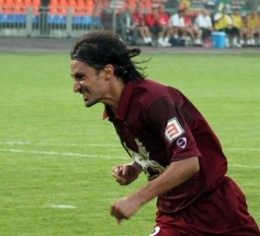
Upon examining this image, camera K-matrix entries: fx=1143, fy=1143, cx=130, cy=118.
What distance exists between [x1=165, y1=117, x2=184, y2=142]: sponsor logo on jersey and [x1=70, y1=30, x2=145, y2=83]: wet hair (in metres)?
0.44

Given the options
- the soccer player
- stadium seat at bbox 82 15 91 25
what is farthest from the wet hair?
stadium seat at bbox 82 15 91 25

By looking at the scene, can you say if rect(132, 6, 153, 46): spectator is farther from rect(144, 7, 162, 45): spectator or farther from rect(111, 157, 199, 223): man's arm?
rect(111, 157, 199, 223): man's arm

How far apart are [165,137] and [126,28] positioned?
133ft

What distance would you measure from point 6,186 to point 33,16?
3426cm

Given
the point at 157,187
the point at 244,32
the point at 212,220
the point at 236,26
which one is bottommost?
the point at 244,32

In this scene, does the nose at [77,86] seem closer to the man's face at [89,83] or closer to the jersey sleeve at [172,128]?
the man's face at [89,83]

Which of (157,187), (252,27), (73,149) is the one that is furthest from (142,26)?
(157,187)

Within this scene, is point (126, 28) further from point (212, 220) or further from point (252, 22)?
point (212, 220)

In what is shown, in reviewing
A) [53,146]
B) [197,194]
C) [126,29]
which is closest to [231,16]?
[126,29]

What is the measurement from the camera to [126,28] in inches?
1821

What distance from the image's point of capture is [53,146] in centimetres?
1595

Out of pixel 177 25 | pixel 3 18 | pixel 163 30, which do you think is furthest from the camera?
pixel 177 25

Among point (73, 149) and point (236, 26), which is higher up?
point (73, 149)

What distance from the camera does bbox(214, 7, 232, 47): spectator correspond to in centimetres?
4992
